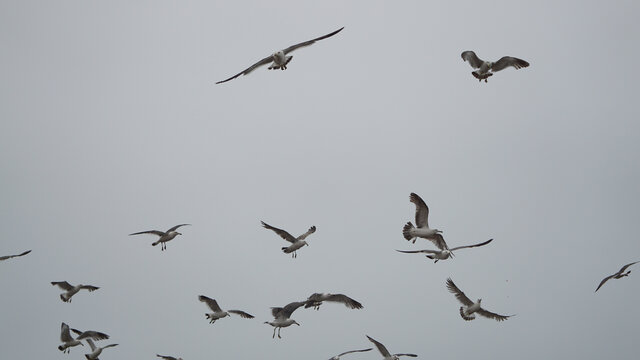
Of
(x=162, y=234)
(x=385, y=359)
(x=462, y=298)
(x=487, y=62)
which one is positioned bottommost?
(x=385, y=359)

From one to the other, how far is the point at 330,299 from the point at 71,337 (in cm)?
1103

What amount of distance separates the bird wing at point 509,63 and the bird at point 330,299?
9.41 metres

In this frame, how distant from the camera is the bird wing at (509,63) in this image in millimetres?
28188

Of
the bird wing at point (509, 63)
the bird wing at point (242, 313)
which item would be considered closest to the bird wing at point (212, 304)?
the bird wing at point (242, 313)

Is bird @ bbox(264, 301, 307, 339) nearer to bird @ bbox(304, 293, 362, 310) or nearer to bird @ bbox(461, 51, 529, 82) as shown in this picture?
bird @ bbox(304, 293, 362, 310)

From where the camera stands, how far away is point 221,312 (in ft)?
113

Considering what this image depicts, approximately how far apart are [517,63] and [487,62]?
1016 mm

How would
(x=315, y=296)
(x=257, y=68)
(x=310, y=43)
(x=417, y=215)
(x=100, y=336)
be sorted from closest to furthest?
(x=310, y=43) < (x=257, y=68) < (x=417, y=215) < (x=315, y=296) < (x=100, y=336)

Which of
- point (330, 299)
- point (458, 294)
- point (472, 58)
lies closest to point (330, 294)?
point (330, 299)

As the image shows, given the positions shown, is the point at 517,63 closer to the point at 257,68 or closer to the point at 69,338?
the point at 257,68

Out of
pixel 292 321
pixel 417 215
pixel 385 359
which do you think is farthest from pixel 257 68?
pixel 385 359

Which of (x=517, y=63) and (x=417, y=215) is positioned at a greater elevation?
(x=517, y=63)

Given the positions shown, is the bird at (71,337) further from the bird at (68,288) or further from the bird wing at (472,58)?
the bird wing at (472,58)

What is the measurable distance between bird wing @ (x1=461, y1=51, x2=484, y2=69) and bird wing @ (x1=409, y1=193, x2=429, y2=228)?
15.3 feet
